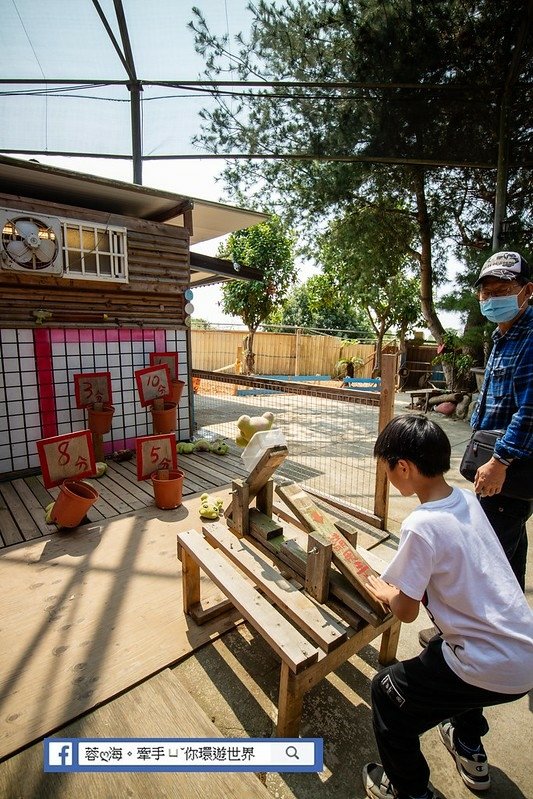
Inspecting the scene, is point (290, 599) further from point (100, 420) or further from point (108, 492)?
point (100, 420)

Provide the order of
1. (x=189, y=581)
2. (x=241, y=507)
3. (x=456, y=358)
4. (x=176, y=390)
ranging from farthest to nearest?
(x=456, y=358)
(x=176, y=390)
(x=189, y=581)
(x=241, y=507)

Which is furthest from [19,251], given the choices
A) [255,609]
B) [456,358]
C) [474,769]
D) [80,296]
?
[456,358]

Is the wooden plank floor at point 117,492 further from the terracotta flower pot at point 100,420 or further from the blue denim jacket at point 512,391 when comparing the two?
the blue denim jacket at point 512,391

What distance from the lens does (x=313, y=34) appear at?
784 centimetres

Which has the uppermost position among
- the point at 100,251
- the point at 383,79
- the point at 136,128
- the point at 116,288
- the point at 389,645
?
the point at 383,79

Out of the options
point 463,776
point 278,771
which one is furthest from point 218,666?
point 463,776

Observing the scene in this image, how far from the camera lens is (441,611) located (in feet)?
4.35

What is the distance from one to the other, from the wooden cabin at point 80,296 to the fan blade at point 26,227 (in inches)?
0.4

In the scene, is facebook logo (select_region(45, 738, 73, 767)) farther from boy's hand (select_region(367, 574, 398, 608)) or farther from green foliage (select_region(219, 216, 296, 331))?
green foliage (select_region(219, 216, 296, 331))

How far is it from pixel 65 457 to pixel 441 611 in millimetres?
3281

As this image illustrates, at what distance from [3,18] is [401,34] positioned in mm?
7092

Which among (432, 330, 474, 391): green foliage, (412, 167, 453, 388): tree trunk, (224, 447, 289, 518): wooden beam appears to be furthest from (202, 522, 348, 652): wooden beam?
(412, 167, 453, 388): tree trunk

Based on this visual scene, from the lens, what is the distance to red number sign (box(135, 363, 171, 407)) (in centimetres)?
516

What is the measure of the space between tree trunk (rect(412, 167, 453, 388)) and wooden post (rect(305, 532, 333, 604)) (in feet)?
30.5
